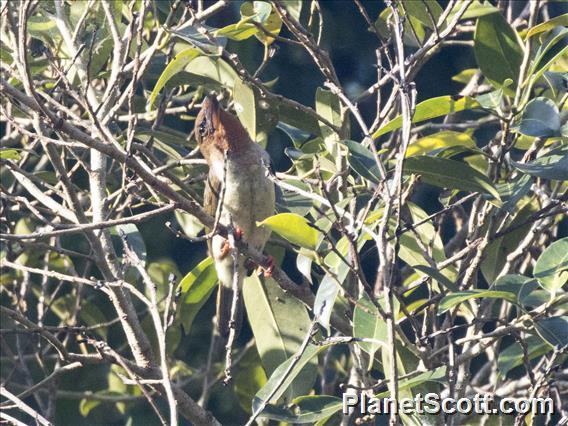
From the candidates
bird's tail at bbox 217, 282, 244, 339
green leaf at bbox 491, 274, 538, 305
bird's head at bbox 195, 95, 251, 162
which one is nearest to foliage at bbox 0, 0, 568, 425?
green leaf at bbox 491, 274, 538, 305

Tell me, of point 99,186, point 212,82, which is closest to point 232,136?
point 212,82

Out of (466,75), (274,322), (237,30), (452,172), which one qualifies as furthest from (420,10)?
(274,322)

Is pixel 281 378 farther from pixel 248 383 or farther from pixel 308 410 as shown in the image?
pixel 248 383

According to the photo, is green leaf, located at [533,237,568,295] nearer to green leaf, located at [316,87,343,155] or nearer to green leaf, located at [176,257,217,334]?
green leaf, located at [316,87,343,155]

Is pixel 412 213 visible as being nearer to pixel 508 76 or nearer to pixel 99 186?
pixel 508 76

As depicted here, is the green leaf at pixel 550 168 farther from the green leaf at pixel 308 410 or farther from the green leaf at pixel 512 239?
the green leaf at pixel 308 410

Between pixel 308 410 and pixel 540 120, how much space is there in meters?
1.17

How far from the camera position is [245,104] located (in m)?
3.84

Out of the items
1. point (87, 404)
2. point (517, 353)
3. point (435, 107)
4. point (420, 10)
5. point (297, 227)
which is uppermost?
point (420, 10)

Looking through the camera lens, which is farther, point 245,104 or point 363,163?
point 245,104

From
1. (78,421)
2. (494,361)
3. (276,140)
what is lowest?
(78,421)

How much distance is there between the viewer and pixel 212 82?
3.88 metres

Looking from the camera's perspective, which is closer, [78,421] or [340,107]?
[340,107]

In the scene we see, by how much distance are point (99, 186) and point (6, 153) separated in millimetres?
362
